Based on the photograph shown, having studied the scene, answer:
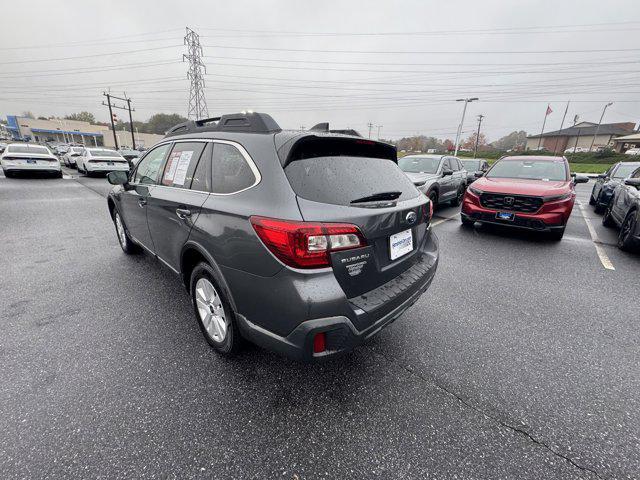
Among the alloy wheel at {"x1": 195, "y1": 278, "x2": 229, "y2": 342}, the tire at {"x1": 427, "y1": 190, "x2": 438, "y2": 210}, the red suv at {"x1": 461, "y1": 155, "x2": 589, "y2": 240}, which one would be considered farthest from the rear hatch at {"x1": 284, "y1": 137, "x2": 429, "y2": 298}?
the tire at {"x1": 427, "y1": 190, "x2": 438, "y2": 210}

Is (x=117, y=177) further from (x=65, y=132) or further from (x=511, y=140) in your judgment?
(x=511, y=140)

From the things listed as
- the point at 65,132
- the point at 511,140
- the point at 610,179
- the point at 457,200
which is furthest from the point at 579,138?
the point at 65,132

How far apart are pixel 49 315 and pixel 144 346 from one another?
126 centimetres

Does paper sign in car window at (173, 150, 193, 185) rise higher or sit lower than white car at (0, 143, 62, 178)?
higher

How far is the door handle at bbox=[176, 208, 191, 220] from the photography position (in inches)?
92.6

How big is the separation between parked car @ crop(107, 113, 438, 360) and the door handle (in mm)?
14

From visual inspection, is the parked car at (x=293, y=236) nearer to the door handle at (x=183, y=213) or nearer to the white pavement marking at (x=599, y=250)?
the door handle at (x=183, y=213)

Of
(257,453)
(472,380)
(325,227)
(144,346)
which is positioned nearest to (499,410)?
(472,380)

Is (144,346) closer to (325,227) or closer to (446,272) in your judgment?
(325,227)

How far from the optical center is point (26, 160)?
12.8 meters

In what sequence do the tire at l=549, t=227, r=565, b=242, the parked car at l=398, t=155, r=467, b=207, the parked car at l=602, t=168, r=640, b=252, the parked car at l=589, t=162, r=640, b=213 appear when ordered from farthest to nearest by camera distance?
the parked car at l=589, t=162, r=640, b=213, the parked car at l=398, t=155, r=467, b=207, the tire at l=549, t=227, r=565, b=242, the parked car at l=602, t=168, r=640, b=252

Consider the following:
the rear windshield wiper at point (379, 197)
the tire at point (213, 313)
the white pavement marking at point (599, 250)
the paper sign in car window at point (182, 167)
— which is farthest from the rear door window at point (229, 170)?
the white pavement marking at point (599, 250)

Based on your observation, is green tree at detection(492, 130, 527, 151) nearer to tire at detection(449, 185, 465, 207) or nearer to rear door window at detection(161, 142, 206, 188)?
tire at detection(449, 185, 465, 207)

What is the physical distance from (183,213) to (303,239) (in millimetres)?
1279
